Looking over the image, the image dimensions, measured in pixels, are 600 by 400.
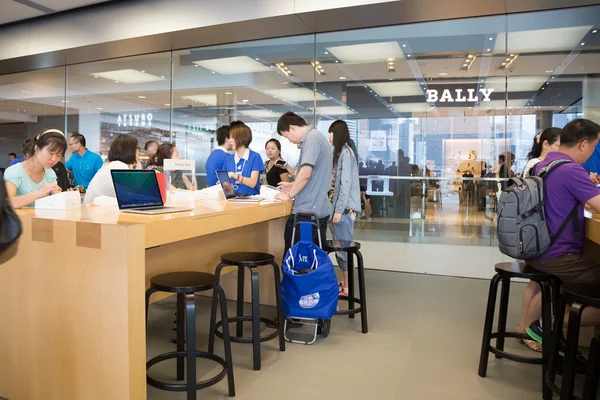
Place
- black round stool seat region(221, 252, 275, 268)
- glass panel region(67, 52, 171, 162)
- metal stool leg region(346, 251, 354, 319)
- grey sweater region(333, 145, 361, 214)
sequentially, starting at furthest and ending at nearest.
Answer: glass panel region(67, 52, 171, 162) < grey sweater region(333, 145, 361, 214) < metal stool leg region(346, 251, 354, 319) < black round stool seat region(221, 252, 275, 268)

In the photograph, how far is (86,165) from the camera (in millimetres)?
5496

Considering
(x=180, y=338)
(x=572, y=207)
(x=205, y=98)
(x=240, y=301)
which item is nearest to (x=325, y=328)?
(x=240, y=301)

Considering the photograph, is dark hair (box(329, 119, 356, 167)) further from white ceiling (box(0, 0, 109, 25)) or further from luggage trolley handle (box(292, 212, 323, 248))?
white ceiling (box(0, 0, 109, 25))

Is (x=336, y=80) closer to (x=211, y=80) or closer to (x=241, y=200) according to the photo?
(x=211, y=80)

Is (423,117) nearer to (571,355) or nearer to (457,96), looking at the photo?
(457,96)

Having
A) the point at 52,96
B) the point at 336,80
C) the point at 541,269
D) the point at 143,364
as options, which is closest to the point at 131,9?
the point at 336,80

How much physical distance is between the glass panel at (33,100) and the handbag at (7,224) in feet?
23.7

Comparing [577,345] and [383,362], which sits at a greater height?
[577,345]

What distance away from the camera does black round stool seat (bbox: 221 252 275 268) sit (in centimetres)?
266

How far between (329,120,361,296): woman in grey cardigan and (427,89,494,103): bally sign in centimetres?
208

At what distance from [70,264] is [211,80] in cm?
479

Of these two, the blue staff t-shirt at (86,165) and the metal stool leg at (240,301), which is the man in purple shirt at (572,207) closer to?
the metal stool leg at (240,301)

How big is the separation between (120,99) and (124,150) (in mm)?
4304

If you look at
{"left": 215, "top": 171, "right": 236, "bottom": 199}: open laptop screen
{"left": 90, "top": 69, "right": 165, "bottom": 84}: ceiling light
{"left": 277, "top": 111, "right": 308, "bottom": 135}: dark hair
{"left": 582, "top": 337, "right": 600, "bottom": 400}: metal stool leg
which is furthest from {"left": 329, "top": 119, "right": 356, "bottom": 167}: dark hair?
{"left": 90, "top": 69, "right": 165, "bottom": 84}: ceiling light
